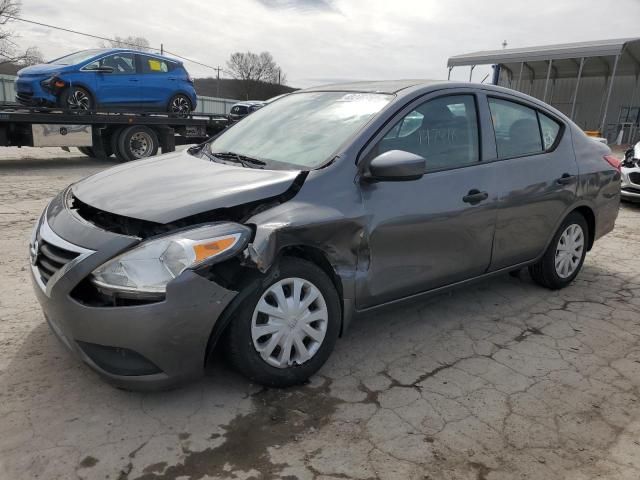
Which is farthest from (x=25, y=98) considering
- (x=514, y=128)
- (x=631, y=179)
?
(x=631, y=179)

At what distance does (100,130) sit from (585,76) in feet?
86.4

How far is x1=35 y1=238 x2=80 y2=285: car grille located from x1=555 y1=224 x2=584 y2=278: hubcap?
3.58 meters

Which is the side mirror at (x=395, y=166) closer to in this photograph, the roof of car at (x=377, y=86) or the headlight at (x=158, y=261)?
the roof of car at (x=377, y=86)

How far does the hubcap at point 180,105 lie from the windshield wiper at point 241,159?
10.5 metres

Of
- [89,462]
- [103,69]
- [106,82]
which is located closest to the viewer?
[89,462]

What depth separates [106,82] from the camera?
1154 cm

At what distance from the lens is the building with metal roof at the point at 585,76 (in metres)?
22.7

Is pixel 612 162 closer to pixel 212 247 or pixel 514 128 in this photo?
pixel 514 128

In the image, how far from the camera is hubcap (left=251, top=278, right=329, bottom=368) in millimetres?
2541

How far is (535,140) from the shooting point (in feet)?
13.0

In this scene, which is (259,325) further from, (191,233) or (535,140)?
(535,140)

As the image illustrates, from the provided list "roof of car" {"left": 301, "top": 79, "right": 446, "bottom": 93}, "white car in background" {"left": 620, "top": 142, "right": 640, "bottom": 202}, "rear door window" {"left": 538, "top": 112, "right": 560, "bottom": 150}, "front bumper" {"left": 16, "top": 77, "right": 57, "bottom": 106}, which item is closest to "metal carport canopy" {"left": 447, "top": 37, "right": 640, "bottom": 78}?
"white car in background" {"left": 620, "top": 142, "right": 640, "bottom": 202}

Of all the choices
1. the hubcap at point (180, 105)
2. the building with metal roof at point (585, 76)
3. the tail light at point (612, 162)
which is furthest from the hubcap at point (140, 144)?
the building with metal roof at point (585, 76)

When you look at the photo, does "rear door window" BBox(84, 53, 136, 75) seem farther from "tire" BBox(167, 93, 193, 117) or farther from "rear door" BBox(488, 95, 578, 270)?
"rear door" BBox(488, 95, 578, 270)
